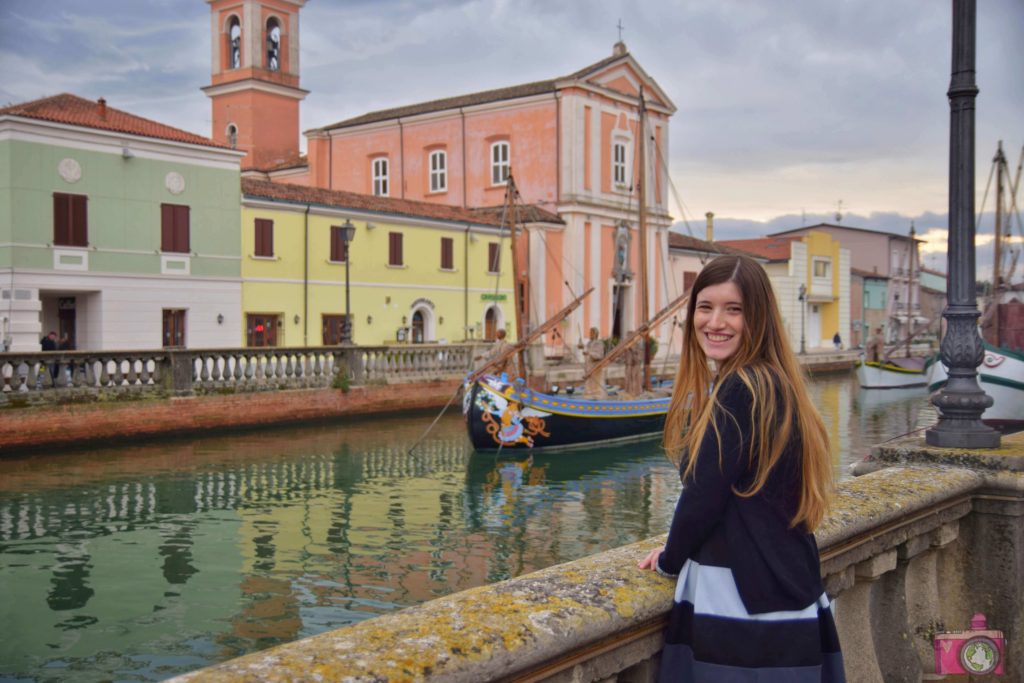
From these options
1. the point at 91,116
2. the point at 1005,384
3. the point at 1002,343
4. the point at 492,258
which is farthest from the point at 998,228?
the point at 91,116

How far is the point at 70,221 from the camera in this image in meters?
25.6

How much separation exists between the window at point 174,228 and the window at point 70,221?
89.5 inches

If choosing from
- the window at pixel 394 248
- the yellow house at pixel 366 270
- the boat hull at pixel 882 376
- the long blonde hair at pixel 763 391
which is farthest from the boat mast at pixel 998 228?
the long blonde hair at pixel 763 391

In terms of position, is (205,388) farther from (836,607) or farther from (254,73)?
(254,73)

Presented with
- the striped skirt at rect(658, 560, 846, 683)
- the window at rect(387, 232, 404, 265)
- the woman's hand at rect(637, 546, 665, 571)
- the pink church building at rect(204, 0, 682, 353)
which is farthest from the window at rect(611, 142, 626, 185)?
the striped skirt at rect(658, 560, 846, 683)

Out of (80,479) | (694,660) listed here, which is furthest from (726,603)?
(80,479)

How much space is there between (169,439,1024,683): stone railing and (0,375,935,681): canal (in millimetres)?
6406

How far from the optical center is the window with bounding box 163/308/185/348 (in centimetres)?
2784

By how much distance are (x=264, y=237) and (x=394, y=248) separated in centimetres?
551

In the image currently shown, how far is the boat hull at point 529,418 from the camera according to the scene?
21969 mm

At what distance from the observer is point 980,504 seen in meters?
4.73

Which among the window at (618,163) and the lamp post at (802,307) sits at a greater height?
the window at (618,163)

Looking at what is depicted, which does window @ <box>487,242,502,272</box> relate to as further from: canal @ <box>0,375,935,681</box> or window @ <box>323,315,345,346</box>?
canal @ <box>0,375,935,681</box>

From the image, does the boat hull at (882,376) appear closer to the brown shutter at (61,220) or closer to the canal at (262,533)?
the canal at (262,533)
